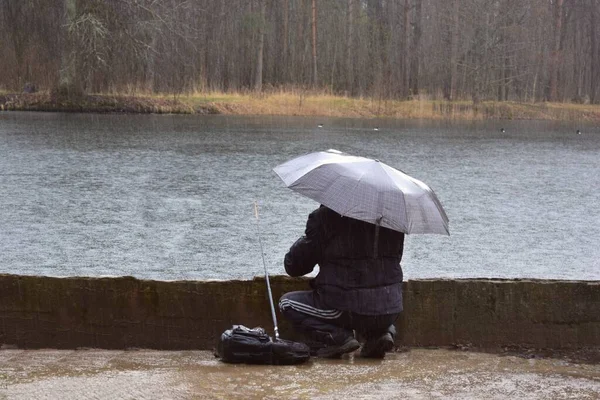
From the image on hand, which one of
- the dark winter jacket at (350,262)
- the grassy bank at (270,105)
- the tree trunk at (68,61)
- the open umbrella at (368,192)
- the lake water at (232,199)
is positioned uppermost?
the tree trunk at (68,61)

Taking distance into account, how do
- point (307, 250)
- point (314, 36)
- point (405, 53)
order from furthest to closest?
point (405, 53) → point (314, 36) → point (307, 250)

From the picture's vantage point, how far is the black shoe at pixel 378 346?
19.2 feet

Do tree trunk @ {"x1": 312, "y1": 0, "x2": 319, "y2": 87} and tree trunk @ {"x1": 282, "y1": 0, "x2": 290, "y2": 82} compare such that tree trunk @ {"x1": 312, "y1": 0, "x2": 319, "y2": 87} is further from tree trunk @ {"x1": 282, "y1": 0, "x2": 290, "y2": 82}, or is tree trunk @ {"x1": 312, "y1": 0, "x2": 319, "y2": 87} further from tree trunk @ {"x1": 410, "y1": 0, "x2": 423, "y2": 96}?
tree trunk @ {"x1": 410, "y1": 0, "x2": 423, "y2": 96}

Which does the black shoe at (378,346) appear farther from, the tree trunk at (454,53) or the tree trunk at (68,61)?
the tree trunk at (454,53)

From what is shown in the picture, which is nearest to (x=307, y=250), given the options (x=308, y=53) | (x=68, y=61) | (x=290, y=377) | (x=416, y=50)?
(x=290, y=377)

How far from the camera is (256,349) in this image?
566 cm

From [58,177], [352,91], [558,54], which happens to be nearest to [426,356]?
[58,177]

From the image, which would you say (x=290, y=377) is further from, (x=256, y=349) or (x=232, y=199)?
(x=232, y=199)

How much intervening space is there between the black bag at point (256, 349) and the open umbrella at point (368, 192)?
81 cm

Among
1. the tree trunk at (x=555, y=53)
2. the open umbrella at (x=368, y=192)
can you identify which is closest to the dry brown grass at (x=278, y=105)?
the tree trunk at (x=555, y=53)

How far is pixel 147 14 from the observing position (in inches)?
1652

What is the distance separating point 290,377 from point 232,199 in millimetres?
13115

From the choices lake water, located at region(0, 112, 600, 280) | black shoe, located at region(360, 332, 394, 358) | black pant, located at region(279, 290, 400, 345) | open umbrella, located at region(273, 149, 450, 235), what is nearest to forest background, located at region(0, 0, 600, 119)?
lake water, located at region(0, 112, 600, 280)

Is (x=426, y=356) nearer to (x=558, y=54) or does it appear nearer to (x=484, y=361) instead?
(x=484, y=361)
